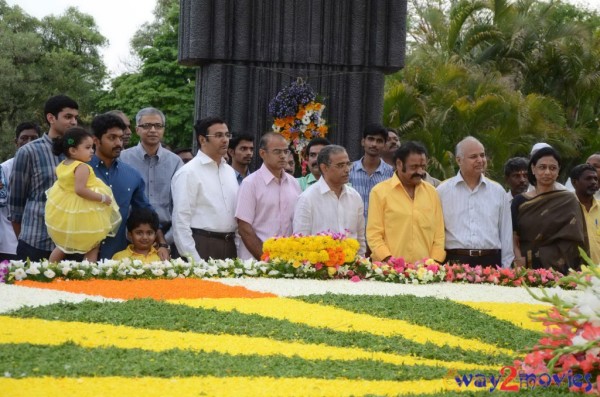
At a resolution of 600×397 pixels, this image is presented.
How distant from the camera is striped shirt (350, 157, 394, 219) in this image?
10.3 m

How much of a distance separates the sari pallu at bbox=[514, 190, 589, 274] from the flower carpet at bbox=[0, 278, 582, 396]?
0.97 metres

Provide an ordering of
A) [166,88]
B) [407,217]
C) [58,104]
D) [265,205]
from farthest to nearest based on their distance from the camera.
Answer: [166,88]
[265,205]
[407,217]
[58,104]

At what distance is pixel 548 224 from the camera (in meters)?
9.27

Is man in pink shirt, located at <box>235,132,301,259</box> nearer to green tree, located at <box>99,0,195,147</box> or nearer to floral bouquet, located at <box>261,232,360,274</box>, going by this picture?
floral bouquet, located at <box>261,232,360,274</box>

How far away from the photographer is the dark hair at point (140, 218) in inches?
341

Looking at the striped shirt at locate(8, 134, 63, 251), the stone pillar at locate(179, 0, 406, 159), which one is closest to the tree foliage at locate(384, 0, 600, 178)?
the stone pillar at locate(179, 0, 406, 159)

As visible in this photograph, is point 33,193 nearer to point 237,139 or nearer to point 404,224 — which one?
point 237,139

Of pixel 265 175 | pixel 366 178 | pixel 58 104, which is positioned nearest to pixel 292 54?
pixel 366 178

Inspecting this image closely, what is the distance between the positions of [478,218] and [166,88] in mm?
30243

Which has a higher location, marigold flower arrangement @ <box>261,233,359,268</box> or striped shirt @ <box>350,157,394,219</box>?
striped shirt @ <box>350,157,394,219</box>

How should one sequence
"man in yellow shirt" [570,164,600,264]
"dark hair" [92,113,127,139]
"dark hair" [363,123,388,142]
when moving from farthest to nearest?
1. "dark hair" [363,123,388,142]
2. "man in yellow shirt" [570,164,600,264]
3. "dark hair" [92,113,127,139]

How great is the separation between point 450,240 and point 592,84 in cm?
2103

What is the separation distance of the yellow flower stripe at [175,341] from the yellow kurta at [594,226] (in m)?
4.66

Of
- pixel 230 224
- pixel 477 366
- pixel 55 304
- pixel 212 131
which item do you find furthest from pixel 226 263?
pixel 477 366
